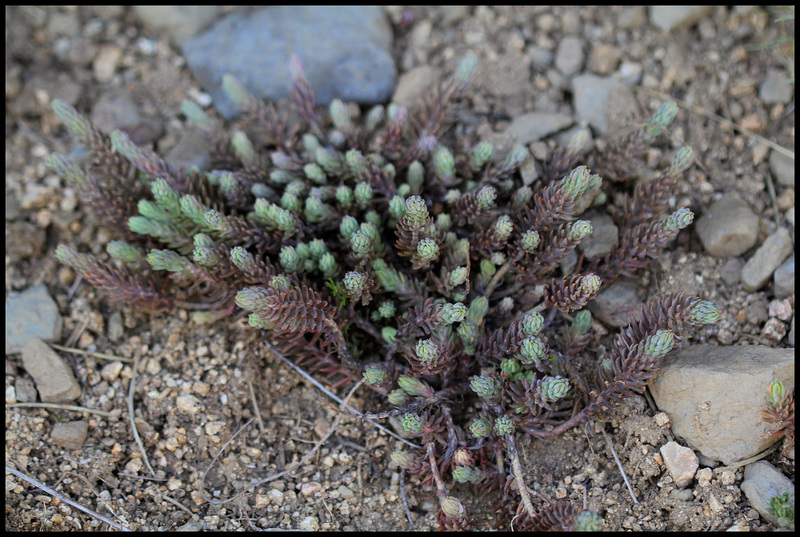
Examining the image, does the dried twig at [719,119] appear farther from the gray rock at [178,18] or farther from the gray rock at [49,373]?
the gray rock at [49,373]

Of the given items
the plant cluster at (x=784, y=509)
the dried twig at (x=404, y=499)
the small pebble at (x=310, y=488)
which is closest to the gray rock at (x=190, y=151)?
the small pebble at (x=310, y=488)

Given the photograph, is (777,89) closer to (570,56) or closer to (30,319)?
(570,56)

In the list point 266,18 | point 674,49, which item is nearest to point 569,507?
point 674,49

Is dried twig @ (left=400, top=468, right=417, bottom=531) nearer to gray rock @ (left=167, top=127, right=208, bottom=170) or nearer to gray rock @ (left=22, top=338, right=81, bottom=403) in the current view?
gray rock @ (left=22, top=338, right=81, bottom=403)

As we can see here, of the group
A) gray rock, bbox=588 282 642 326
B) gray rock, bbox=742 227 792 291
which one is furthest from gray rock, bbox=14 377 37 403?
gray rock, bbox=742 227 792 291

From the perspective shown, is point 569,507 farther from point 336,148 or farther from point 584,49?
→ point 584,49

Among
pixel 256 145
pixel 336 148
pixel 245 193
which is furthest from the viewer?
pixel 256 145

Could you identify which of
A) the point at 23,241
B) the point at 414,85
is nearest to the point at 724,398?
the point at 414,85
